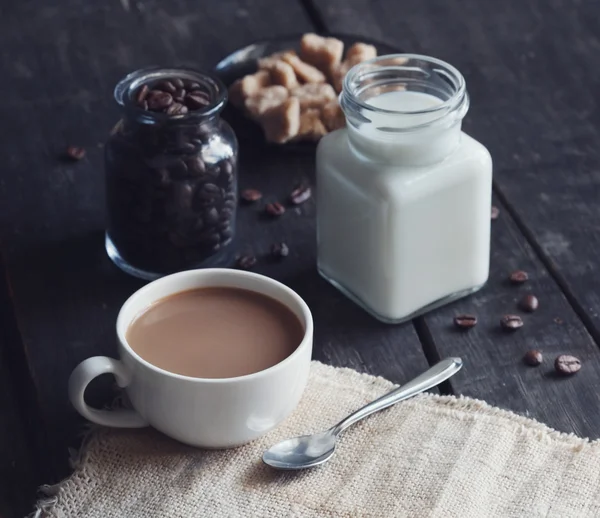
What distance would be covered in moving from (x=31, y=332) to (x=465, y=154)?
499 mm

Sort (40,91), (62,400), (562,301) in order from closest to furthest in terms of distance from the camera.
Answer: (62,400) → (562,301) → (40,91)

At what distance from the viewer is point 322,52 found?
4.91 feet

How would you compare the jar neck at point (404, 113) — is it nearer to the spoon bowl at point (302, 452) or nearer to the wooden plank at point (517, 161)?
the wooden plank at point (517, 161)

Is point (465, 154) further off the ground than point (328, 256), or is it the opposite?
point (465, 154)

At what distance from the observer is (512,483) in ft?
3.02

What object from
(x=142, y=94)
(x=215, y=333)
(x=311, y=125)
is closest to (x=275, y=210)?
(x=311, y=125)

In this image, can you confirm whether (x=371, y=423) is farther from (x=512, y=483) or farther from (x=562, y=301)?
(x=562, y=301)

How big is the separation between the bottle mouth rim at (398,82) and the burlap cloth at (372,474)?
0.30m

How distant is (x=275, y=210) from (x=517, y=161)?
0.35 metres

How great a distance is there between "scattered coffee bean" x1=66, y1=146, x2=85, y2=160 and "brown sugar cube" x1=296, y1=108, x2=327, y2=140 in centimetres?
30

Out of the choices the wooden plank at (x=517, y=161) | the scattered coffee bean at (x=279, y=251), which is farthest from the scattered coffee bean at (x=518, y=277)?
the scattered coffee bean at (x=279, y=251)

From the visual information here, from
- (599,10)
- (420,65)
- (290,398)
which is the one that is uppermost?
(420,65)

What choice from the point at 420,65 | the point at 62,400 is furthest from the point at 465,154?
the point at 62,400

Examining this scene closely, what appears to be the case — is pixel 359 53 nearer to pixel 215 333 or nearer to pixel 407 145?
pixel 407 145
